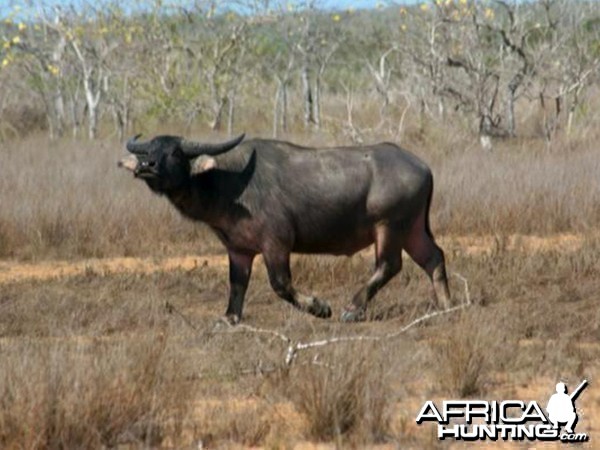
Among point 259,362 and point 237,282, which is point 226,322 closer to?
point 237,282

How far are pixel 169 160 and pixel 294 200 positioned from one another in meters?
0.95

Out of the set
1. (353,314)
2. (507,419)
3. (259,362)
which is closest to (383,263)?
(353,314)

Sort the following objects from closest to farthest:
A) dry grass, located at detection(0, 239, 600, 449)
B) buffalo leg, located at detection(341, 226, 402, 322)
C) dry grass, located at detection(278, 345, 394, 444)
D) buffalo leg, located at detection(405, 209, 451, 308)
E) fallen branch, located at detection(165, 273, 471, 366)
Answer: dry grass, located at detection(0, 239, 600, 449)
dry grass, located at detection(278, 345, 394, 444)
fallen branch, located at detection(165, 273, 471, 366)
buffalo leg, located at detection(341, 226, 402, 322)
buffalo leg, located at detection(405, 209, 451, 308)

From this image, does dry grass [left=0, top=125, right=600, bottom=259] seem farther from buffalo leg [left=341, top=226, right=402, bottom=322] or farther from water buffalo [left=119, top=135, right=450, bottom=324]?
buffalo leg [left=341, top=226, right=402, bottom=322]

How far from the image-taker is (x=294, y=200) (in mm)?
10633

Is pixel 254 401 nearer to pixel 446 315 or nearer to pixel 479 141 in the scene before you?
pixel 446 315

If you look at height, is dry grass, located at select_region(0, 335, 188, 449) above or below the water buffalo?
above

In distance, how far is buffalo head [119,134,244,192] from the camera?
1019cm

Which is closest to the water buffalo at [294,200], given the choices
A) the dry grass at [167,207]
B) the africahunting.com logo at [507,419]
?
the africahunting.com logo at [507,419]

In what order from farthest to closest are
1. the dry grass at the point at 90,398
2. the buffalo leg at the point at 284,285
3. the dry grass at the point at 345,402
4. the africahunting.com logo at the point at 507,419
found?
1. the buffalo leg at the point at 284,285
2. the africahunting.com logo at the point at 507,419
3. the dry grass at the point at 345,402
4. the dry grass at the point at 90,398

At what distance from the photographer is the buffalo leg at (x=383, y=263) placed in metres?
10.6

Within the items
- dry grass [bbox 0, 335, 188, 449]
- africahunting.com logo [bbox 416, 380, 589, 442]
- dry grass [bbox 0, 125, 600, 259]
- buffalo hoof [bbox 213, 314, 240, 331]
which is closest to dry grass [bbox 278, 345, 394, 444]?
africahunting.com logo [bbox 416, 380, 589, 442]

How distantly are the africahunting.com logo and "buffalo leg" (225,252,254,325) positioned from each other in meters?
3.16

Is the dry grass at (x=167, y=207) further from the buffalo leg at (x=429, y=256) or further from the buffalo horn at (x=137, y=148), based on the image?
the buffalo horn at (x=137, y=148)
